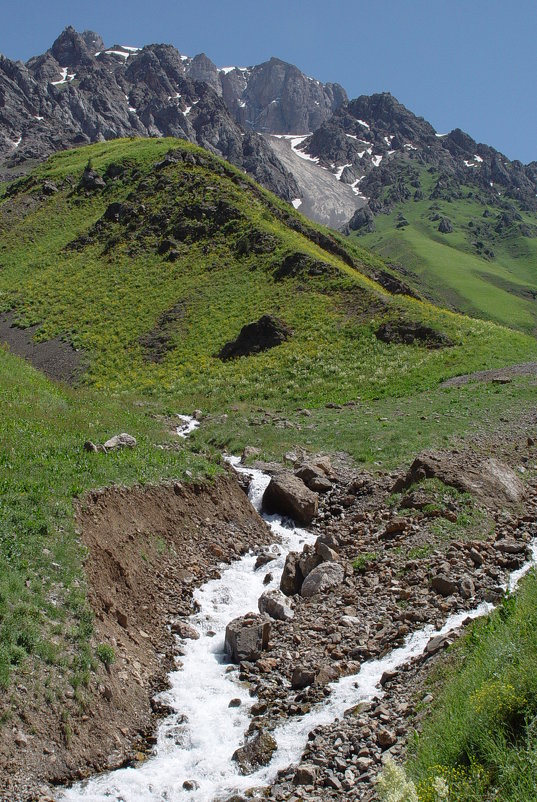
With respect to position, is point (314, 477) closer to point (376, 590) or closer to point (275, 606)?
point (376, 590)

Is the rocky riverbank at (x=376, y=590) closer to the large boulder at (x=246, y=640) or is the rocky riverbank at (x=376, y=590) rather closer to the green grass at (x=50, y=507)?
the large boulder at (x=246, y=640)

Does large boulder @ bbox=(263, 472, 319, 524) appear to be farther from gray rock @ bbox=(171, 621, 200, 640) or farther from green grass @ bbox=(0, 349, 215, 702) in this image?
gray rock @ bbox=(171, 621, 200, 640)

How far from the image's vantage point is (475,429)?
82.2 ft

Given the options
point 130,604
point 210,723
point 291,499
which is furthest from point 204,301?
point 210,723

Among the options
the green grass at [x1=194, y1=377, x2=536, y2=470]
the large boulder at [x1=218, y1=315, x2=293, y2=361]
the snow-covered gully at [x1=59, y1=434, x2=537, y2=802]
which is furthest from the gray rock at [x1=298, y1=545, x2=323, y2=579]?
the large boulder at [x1=218, y1=315, x2=293, y2=361]

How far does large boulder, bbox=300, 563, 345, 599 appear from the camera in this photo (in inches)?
544

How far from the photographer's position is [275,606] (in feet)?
42.6

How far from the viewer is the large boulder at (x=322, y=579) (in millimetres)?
13812

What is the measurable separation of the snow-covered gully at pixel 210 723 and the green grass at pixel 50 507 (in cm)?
174

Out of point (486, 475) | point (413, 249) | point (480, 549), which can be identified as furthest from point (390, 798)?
point (413, 249)

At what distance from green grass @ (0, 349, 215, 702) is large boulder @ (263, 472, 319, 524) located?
7.56 feet

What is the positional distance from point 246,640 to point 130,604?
261 centimetres

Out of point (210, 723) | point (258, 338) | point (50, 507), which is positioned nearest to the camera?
point (210, 723)

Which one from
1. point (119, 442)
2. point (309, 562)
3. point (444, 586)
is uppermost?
point (444, 586)
